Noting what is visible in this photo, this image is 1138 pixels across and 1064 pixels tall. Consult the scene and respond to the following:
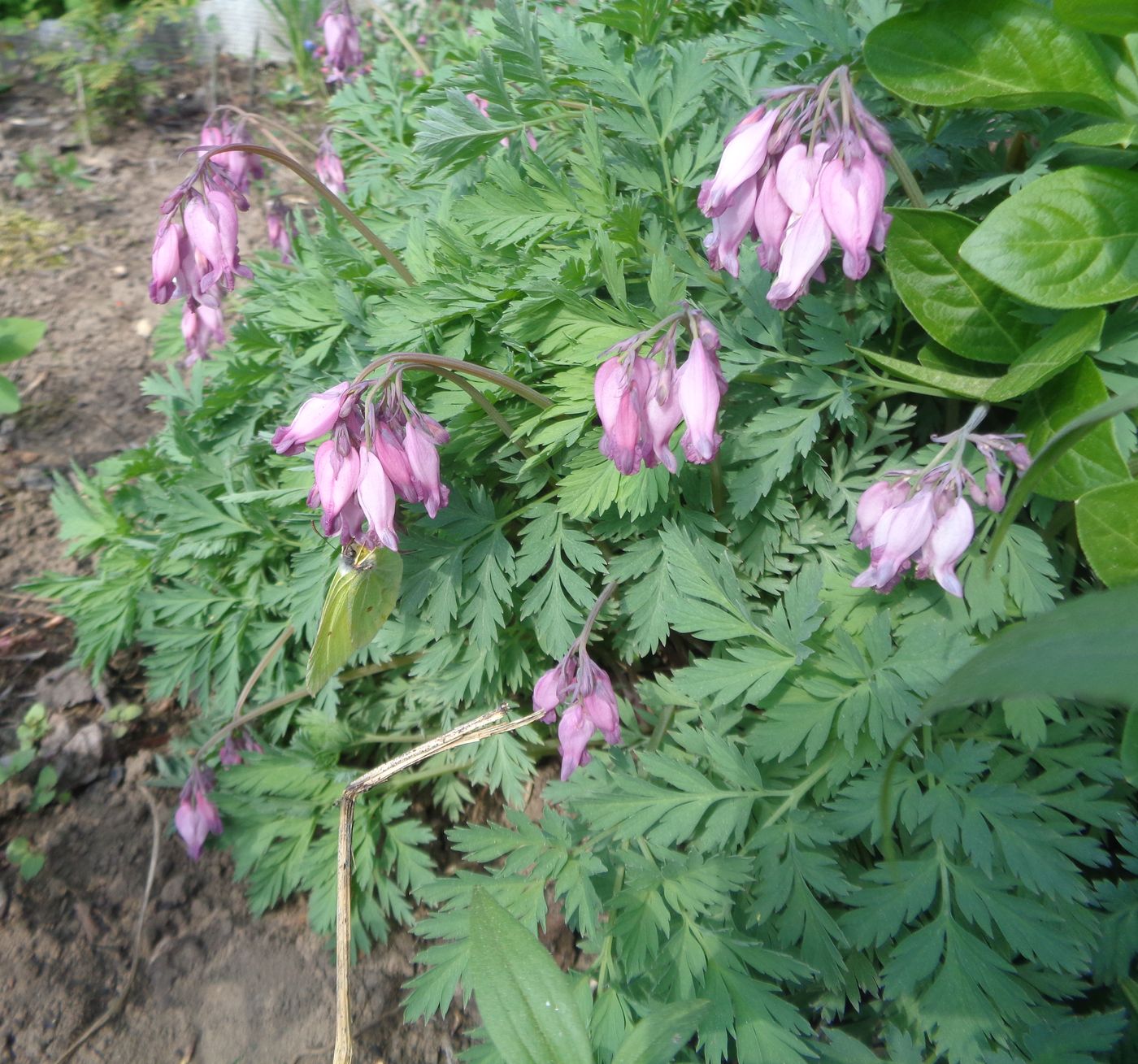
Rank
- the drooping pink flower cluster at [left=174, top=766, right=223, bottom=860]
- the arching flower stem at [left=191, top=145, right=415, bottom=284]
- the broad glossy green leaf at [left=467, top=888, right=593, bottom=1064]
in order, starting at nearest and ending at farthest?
the broad glossy green leaf at [left=467, top=888, right=593, bottom=1064] → the arching flower stem at [left=191, top=145, right=415, bottom=284] → the drooping pink flower cluster at [left=174, top=766, right=223, bottom=860]

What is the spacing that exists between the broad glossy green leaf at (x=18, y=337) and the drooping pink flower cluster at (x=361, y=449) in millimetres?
1730

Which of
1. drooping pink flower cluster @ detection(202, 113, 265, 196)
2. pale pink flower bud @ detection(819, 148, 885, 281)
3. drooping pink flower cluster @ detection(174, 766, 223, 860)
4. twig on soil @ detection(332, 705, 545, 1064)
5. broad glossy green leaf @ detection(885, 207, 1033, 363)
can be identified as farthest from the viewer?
drooping pink flower cluster @ detection(202, 113, 265, 196)

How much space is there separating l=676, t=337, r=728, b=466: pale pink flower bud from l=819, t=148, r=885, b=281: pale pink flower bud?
29cm

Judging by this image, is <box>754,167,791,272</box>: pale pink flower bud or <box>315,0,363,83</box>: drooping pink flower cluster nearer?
<box>754,167,791,272</box>: pale pink flower bud

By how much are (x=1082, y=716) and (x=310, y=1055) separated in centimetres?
186

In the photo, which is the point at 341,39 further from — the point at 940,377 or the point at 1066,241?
the point at 1066,241

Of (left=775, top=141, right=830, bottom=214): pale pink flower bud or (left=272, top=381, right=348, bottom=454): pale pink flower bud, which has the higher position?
(left=775, top=141, right=830, bottom=214): pale pink flower bud

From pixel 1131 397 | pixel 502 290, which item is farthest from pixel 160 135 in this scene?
pixel 1131 397

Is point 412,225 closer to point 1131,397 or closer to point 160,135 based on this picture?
point 1131,397

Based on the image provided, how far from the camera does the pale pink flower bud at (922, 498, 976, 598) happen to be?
1577mm

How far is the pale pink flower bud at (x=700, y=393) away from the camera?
1.56m

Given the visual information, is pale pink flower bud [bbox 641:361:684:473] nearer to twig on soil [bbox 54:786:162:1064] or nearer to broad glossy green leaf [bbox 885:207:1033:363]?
broad glossy green leaf [bbox 885:207:1033:363]

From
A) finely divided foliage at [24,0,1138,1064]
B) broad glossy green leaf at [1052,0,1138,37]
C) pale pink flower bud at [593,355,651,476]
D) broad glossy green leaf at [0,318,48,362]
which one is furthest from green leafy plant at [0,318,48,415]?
broad glossy green leaf at [1052,0,1138,37]

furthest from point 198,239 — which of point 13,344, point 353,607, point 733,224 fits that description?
point 13,344
